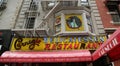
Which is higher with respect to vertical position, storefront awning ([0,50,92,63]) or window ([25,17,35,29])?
window ([25,17,35,29])

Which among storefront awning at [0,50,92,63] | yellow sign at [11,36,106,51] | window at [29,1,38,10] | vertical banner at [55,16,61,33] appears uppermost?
window at [29,1,38,10]

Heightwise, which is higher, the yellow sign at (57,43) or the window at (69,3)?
the window at (69,3)

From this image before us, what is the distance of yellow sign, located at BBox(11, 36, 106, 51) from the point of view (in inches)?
460

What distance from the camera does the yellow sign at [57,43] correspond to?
11.7 m

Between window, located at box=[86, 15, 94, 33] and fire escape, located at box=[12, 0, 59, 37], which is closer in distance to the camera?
fire escape, located at box=[12, 0, 59, 37]

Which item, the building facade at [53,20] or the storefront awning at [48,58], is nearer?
the storefront awning at [48,58]

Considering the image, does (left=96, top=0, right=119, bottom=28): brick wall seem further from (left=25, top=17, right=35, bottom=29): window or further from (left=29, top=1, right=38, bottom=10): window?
(left=25, top=17, right=35, bottom=29): window

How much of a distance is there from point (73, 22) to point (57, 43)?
2.38m

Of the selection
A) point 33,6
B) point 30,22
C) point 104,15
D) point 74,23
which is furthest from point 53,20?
point 104,15

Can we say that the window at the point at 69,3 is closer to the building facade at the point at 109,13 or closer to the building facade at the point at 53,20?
the building facade at the point at 53,20

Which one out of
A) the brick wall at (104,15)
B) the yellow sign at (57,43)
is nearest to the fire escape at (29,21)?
the yellow sign at (57,43)

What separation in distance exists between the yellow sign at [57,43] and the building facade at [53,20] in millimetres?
76

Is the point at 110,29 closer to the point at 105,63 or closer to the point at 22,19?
the point at 105,63

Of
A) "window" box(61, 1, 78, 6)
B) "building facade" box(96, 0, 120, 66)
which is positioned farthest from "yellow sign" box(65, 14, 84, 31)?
"building facade" box(96, 0, 120, 66)
